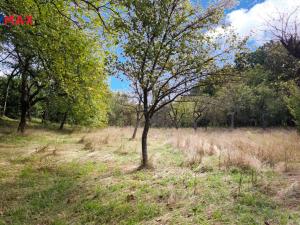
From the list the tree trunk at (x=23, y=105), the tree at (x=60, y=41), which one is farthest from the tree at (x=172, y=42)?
the tree trunk at (x=23, y=105)

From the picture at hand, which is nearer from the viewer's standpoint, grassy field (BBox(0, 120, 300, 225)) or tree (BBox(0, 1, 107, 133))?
grassy field (BBox(0, 120, 300, 225))

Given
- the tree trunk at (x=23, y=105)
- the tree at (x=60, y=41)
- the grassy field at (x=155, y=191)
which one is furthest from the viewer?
the tree trunk at (x=23, y=105)

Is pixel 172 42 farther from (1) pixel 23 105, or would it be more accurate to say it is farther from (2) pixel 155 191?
(1) pixel 23 105

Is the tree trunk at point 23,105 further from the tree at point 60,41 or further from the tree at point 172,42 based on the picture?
the tree at point 172,42

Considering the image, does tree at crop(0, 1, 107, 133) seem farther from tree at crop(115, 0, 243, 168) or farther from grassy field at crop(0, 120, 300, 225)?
grassy field at crop(0, 120, 300, 225)

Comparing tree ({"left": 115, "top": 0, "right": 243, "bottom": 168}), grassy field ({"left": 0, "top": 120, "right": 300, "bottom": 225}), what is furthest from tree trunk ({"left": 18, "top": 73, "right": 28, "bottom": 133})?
tree ({"left": 115, "top": 0, "right": 243, "bottom": 168})

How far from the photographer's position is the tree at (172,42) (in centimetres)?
629

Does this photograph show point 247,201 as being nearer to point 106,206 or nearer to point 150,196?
point 150,196

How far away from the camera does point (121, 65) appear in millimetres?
6922

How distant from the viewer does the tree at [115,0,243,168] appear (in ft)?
20.6

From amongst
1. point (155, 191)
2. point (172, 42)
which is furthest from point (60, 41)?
point (155, 191)

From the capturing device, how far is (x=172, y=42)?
652cm

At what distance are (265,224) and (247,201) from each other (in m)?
Result: 0.73

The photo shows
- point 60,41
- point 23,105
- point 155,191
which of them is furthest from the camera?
point 23,105
